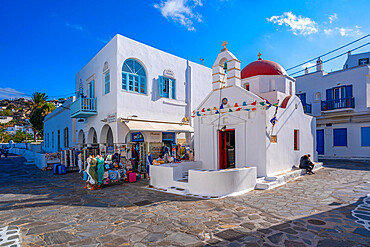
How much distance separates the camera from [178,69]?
51.4 feet

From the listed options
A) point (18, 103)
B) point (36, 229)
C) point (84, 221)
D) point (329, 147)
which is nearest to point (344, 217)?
point (84, 221)

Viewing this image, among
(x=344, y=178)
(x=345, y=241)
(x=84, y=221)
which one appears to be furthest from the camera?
(x=344, y=178)

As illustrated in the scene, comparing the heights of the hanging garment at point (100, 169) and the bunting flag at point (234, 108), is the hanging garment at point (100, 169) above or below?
below

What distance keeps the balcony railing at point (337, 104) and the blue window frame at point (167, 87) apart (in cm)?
1397

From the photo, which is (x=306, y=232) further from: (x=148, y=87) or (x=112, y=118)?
(x=148, y=87)

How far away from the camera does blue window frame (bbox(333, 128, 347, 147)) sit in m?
18.6

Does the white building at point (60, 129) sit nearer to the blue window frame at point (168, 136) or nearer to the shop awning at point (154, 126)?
the shop awning at point (154, 126)

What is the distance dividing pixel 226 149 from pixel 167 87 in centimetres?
627

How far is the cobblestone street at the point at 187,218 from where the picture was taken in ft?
14.6

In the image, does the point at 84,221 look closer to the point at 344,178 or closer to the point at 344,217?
the point at 344,217

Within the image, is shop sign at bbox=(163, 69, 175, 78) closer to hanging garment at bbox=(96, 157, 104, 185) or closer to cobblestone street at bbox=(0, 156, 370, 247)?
hanging garment at bbox=(96, 157, 104, 185)

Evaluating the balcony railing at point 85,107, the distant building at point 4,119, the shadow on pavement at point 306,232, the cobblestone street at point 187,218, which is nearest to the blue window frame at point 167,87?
the balcony railing at point 85,107

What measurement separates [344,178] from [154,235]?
9884 mm

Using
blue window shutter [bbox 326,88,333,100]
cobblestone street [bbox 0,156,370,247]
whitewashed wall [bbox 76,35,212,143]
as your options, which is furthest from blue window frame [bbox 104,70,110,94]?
blue window shutter [bbox 326,88,333,100]
